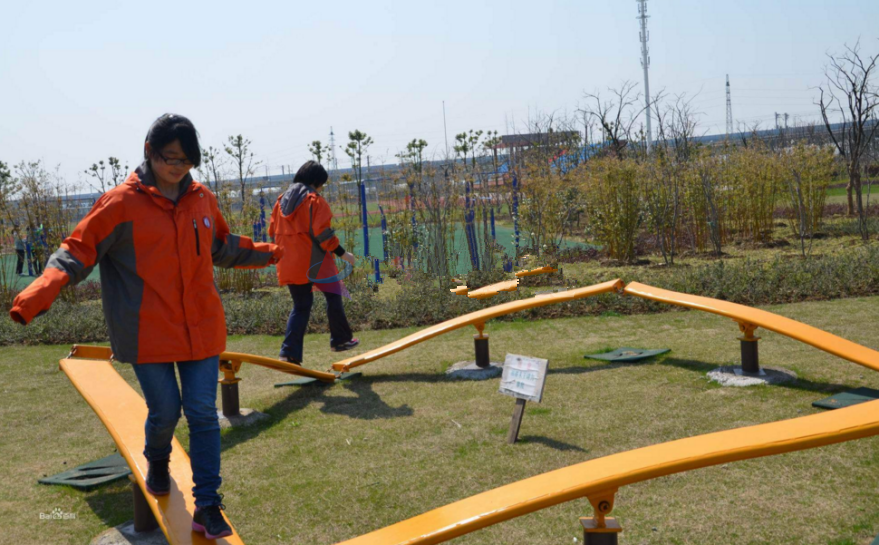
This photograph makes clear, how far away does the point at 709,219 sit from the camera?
13.2 m

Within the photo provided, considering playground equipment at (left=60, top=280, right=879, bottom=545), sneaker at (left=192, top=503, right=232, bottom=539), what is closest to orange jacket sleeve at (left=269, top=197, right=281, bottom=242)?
playground equipment at (left=60, top=280, right=879, bottom=545)

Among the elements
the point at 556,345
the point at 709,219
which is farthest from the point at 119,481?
→ the point at 709,219

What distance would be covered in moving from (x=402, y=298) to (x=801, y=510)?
592 centimetres

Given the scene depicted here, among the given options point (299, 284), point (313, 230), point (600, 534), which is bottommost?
point (600, 534)

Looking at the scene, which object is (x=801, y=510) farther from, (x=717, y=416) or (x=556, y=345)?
(x=556, y=345)

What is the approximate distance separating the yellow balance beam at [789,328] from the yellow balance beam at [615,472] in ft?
5.46

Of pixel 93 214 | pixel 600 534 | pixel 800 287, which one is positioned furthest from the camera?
pixel 800 287

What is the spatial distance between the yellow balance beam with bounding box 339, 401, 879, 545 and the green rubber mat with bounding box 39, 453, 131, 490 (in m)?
1.93

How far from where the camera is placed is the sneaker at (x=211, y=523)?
9.39 ft

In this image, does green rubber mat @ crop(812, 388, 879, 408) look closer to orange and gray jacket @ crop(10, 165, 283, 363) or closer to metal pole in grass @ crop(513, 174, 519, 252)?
orange and gray jacket @ crop(10, 165, 283, 363)

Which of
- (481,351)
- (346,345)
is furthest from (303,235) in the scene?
(481,351)

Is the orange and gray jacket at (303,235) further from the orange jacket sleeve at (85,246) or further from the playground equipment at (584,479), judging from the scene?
the orange jacket sleeve at (85,246)

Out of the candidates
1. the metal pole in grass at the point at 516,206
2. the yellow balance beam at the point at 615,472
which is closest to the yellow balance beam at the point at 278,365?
the yellow balance beam at the point at 615,472

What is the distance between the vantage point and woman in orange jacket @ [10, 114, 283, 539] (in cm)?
287
